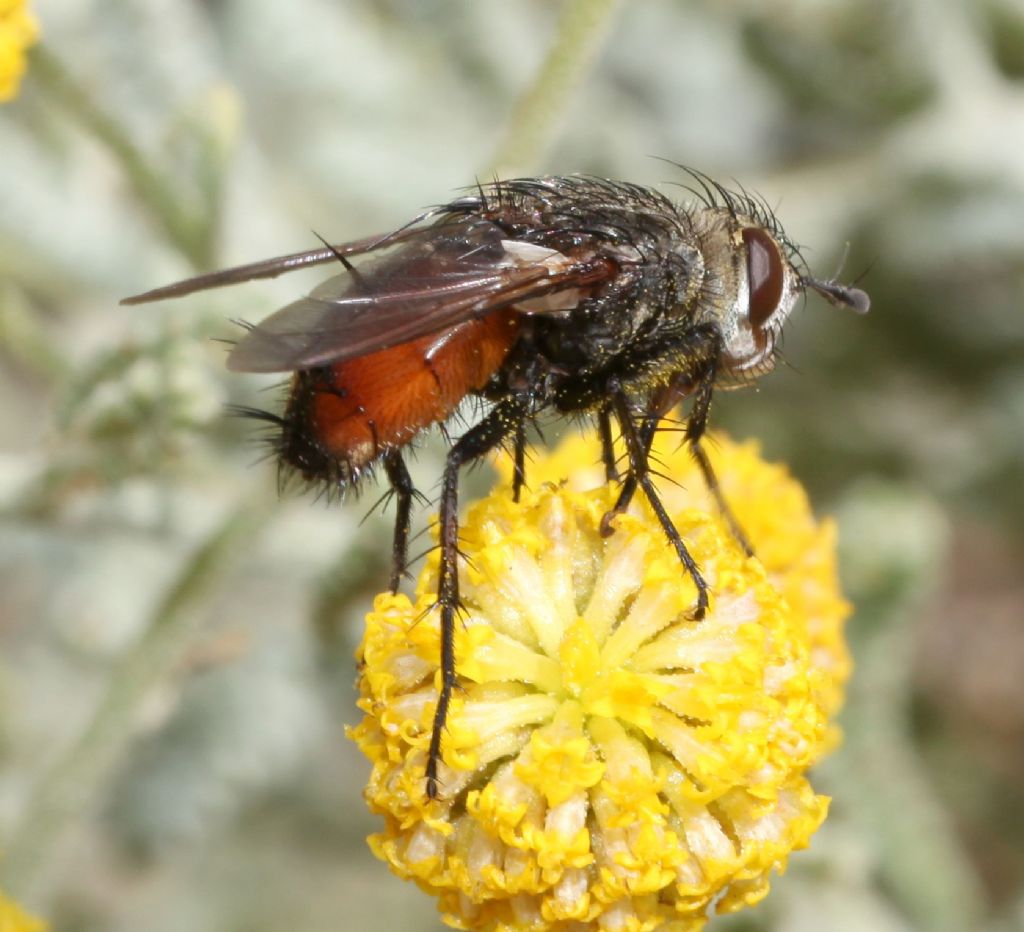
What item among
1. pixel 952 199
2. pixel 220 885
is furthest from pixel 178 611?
pixel 952 199

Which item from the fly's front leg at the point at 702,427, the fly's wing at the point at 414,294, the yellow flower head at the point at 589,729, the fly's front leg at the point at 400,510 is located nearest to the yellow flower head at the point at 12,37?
the fly's wing at the point at 414,294

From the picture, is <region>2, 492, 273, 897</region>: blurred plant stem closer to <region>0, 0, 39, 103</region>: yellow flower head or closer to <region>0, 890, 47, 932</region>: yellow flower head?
<region>0, 890, 47, 932</region>: yellow flower head

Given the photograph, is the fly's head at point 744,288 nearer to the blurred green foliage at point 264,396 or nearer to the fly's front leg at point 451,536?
the fly's front leg at point 451,536

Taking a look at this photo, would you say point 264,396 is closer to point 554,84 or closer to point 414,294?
point 554,84

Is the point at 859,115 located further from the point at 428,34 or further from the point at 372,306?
the point at 372,306

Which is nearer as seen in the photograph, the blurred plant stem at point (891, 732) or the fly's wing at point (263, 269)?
the fly's wing at point (263, 269)

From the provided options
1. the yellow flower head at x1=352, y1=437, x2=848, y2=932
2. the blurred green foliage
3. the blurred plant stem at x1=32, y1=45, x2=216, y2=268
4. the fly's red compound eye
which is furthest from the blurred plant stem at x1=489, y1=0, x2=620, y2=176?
the yellow flower head at x1=352, y1=437, x2=848, y2=932

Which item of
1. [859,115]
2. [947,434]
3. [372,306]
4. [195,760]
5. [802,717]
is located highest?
[859,115]

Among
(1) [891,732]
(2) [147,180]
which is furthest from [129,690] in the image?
(1) [891,732]

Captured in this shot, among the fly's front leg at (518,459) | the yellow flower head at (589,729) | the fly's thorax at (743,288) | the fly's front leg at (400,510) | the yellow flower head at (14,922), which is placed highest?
the fly's thorax at (743,288)
